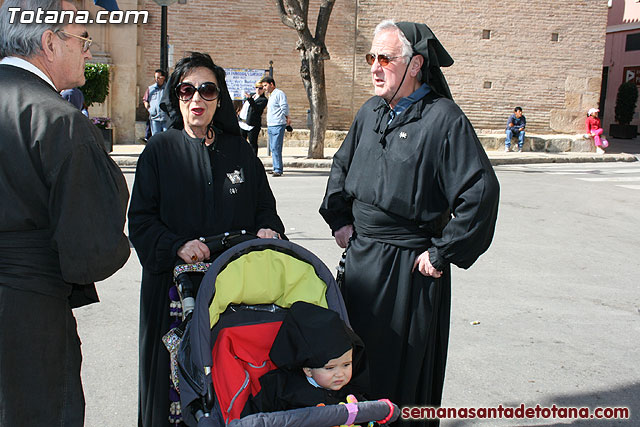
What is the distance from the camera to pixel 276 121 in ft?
51.0

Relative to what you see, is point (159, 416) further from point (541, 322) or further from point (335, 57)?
point (335, 57)

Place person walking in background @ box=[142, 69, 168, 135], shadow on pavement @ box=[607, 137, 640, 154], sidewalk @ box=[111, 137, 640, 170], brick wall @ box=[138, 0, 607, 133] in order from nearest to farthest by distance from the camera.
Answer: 1. person walking in background @ box=[142, 69, 168, 135]
2. sidewalk @ box=[111, 137, 640, 170]
3. brick wall @ box=[138, 0, 607, 133]
4. shadow on pavement @ box=[607, 137, 640, 154]

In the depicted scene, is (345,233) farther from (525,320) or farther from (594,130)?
(594,130)

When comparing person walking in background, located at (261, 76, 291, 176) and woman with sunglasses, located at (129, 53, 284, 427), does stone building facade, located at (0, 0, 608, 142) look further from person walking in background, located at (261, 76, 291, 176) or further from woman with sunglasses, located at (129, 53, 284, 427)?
woman with sunglasses, located at (129, 53, 284, 427)

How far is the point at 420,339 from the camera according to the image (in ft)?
11.3

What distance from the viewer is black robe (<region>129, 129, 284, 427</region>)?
3.35 m

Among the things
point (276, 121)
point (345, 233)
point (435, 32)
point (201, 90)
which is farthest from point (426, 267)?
point (435, 32)

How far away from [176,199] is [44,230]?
3.19 ft

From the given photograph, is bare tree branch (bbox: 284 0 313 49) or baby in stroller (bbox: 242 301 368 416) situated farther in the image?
bare tree branch (bbox: 284 0 313 49)

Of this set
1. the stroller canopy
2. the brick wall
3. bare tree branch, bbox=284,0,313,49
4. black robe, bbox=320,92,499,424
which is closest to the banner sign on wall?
the brick wall

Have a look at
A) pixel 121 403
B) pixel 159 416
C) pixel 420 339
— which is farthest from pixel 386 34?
pixel 121 403

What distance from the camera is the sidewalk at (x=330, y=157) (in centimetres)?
1768

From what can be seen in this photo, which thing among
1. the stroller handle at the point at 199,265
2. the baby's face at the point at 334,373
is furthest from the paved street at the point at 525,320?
the baby's face at the point at 334,373

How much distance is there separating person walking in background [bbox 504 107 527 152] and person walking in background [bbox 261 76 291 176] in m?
10.7
